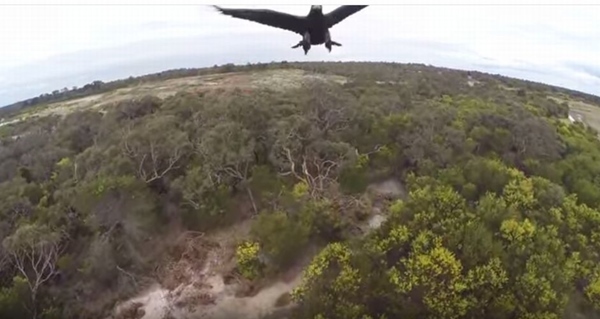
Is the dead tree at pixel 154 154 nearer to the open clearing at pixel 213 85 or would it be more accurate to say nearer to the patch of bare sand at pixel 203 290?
the patch of bare sand at pixel 203 290

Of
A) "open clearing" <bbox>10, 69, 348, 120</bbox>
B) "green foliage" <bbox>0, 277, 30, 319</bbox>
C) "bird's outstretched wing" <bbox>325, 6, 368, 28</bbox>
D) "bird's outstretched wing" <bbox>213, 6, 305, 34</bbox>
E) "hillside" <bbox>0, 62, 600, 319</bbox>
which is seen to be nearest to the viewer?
"bird's outstretched wing" <bbox>213, 6, 305, 34</bbox>

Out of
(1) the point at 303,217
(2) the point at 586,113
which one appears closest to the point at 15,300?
(1) the point at 303,217

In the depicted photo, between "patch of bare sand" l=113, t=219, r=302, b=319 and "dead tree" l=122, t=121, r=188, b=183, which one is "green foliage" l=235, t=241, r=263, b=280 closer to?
"patch of bare sand" l=113, t=219, r=302, b=319

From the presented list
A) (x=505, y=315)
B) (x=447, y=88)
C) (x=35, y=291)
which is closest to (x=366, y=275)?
(x=505, y=315)

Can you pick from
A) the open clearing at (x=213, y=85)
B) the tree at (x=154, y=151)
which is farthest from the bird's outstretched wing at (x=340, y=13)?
the open clearing at (x=213, y=85)

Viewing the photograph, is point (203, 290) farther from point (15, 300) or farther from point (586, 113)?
point (586, 113)

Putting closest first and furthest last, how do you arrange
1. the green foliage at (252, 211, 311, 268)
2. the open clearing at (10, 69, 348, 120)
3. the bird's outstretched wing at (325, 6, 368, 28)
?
1. the bird's outstretched wing at (325, 6, 368, 28)
2. the green foliage at (252, 211, 311, 268)
3. the open clearing at (10, 69, 348, 120)

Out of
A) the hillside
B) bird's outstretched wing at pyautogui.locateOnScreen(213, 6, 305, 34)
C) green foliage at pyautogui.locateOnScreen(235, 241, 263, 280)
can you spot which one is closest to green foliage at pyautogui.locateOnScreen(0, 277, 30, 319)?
the hillside

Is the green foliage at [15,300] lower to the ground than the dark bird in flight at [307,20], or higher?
lower

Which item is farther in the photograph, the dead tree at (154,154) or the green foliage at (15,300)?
the dead tree at (154,154)
